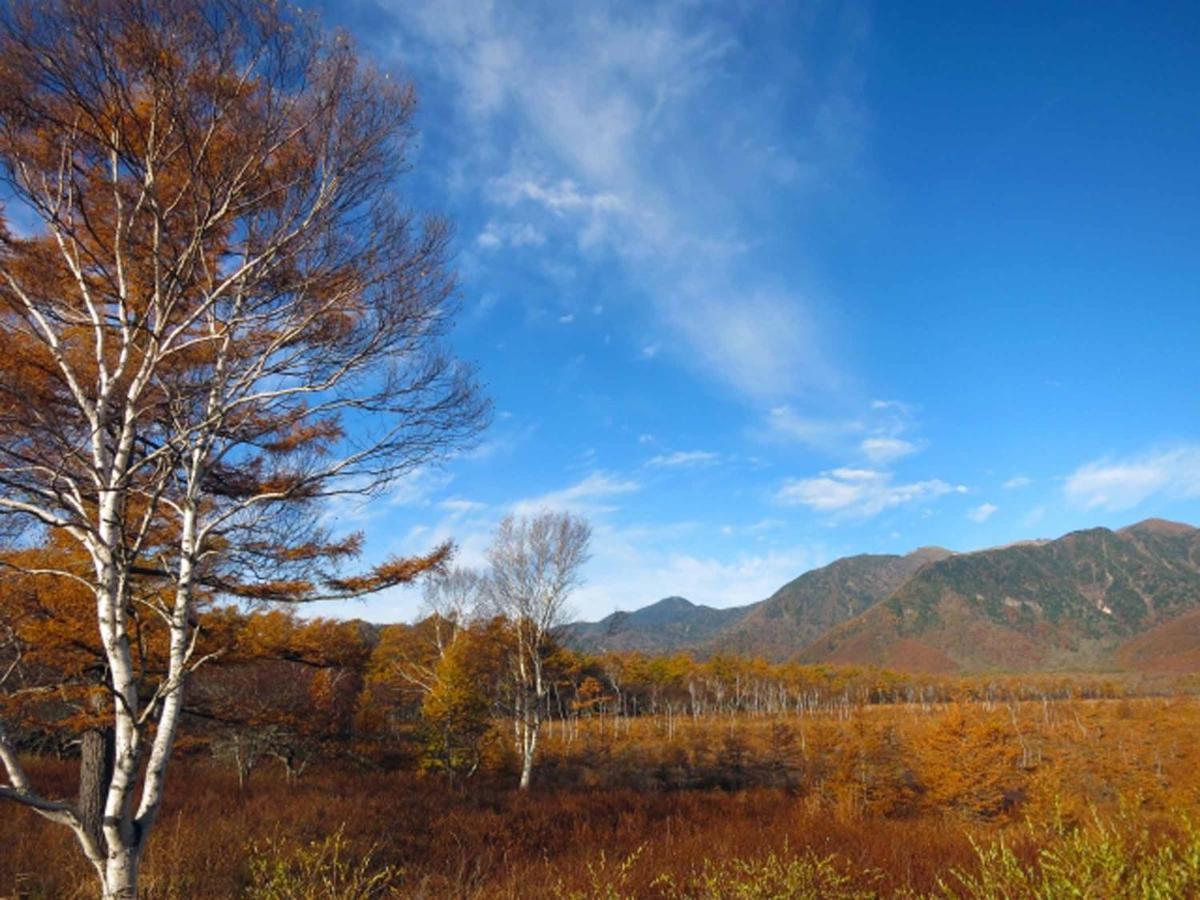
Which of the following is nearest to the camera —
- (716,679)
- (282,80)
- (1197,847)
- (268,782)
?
(1197,847)

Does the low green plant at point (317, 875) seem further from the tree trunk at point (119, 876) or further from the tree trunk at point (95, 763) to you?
the tree trunk at point (95, 763)

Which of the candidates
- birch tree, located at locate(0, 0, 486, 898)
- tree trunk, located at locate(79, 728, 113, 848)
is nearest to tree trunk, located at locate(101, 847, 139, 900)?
birch tree, located at locate(0, 0, 486, 898)

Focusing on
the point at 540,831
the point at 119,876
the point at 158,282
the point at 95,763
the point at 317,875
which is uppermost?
the point at 158,282

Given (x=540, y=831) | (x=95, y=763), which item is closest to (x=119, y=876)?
(x=95, y=763)

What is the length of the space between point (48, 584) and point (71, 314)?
6.31 meters

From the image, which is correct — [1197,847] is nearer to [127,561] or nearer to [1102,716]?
[127,561]

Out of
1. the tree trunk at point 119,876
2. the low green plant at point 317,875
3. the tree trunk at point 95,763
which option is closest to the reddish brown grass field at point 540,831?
the low green plant at point 317,875

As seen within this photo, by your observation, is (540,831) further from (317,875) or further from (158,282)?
(158,282)

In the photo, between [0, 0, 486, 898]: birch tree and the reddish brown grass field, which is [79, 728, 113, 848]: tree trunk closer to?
the reddish brown grass field

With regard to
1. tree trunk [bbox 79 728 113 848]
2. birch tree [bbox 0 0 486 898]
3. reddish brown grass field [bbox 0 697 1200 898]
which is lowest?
reddish brown grass field [bbox 0 697 1200 898]

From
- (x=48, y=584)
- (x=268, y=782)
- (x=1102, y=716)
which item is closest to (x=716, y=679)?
(x=1102, y=716)

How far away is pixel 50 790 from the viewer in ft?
37.2

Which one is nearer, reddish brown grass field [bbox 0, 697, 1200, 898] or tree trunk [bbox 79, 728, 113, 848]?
reddish brown grass field [bbox 0, 697, 1200, 898]

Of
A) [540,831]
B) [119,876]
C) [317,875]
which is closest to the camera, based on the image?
[119,876]
